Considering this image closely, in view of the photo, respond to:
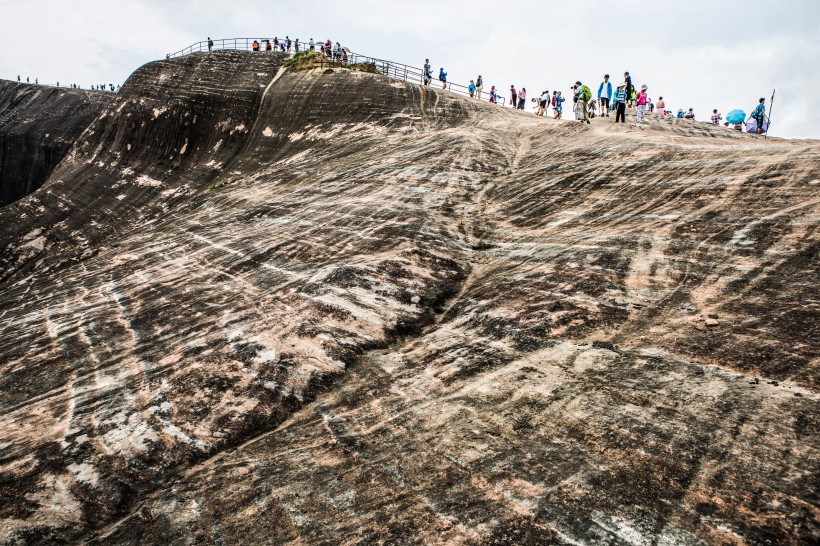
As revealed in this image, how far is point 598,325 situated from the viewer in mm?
7953

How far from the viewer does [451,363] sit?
785cm

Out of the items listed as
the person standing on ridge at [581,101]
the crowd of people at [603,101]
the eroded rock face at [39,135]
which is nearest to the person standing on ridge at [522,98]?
the crowd of people at [603,101]

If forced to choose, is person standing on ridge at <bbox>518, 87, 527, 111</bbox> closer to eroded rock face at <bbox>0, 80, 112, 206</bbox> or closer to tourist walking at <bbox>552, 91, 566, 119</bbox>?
tourist walking at <bbox>552, 91, 566, 119</bbox>

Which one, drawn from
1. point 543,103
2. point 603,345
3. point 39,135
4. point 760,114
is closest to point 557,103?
point 543,103

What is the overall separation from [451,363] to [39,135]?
50.2 meters

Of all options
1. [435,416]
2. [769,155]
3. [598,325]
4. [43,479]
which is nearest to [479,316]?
[598,325]

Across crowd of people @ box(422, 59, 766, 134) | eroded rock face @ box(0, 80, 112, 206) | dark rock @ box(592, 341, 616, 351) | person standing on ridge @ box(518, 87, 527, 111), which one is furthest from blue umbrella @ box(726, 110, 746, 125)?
eroded rock face @ box(0, 80, 112, 206)

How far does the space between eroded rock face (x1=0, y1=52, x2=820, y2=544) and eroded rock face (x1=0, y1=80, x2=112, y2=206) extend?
3418cm

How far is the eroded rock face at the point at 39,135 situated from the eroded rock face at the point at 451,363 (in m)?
34.2

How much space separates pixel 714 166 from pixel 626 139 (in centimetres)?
417

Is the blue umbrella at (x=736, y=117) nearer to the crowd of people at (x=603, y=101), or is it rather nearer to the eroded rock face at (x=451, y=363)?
the crowd of people at (x=603, y=101)

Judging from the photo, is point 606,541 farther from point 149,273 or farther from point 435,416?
point 149,273

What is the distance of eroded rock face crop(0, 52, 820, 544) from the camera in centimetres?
510

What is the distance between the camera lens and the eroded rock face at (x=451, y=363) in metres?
5.10
